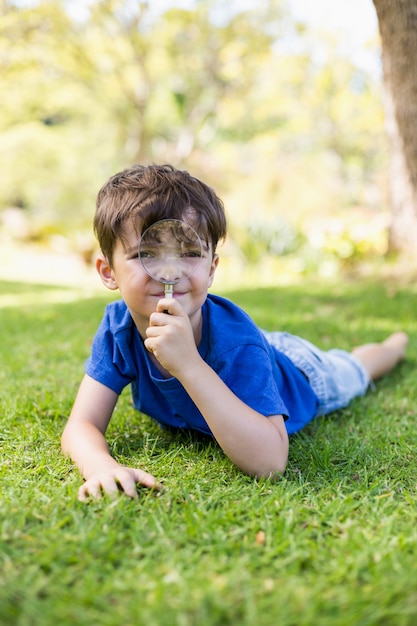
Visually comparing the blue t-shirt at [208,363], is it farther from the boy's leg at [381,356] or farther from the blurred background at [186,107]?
the blurred background at [186,107]

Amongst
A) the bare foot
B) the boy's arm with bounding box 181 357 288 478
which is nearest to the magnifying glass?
the boy's arm with bounding box 181 357 288 478

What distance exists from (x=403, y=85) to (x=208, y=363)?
4.67 m

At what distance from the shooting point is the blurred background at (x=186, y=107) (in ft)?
49.8

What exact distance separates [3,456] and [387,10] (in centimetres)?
509

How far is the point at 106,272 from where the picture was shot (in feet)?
7.80

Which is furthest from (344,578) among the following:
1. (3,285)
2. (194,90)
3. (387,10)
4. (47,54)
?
(194,90)

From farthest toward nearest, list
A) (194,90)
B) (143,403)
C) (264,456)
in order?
(194,90), (143,403), (264,456)

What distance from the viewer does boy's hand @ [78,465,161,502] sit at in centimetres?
182

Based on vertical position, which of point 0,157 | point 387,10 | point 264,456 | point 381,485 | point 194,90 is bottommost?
point 381,485

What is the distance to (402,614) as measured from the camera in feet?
4.18

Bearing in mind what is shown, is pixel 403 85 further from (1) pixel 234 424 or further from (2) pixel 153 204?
(1) pixel 234 424

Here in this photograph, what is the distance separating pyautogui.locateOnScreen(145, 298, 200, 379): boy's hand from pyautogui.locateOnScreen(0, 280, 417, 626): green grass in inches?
16.1

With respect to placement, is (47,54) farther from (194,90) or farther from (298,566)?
(298,566)

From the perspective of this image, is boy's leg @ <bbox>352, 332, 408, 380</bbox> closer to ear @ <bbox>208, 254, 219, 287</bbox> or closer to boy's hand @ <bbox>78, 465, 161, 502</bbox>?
ear @ <bbox>208, 254, 219, 287</bbox>
